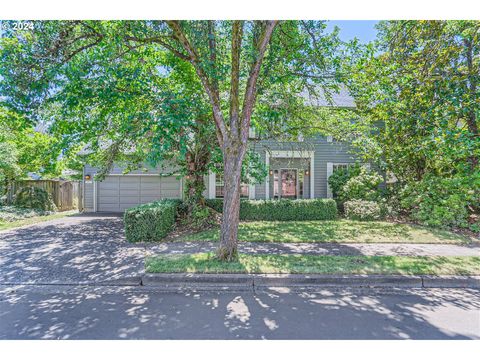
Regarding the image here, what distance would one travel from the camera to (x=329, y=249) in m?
6.35

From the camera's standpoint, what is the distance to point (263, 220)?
1038 centimetres

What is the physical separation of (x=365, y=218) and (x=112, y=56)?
32.0ft

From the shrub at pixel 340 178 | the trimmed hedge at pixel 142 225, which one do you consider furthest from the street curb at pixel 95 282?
the shrub at pixel 340 178

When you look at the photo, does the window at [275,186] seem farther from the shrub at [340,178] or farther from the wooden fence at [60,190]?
the wooden fence at [60,190]

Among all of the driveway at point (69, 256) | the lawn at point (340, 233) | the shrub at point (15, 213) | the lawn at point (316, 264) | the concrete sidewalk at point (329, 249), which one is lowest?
→ the driveway at point (69, 256)

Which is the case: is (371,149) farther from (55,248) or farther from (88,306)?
(55,248)

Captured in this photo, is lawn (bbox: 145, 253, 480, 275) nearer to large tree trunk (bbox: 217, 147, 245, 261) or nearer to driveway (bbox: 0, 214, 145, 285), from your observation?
large tree trunk (bbox: 217, 147, 245, 261)

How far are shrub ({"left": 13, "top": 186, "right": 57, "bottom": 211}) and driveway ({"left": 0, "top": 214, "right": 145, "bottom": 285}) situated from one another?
4429 mm

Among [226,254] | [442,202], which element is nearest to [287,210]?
[442,202]

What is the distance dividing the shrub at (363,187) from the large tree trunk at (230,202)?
7672 mm

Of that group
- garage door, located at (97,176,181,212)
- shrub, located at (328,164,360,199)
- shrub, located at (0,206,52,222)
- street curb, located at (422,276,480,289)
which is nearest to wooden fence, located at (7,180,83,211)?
shrub, located at (0,206,52,222)

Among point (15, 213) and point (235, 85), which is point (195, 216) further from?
point (15, 213)

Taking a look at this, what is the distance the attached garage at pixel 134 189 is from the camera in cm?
1370

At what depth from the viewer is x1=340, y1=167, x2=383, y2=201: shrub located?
1104cm
